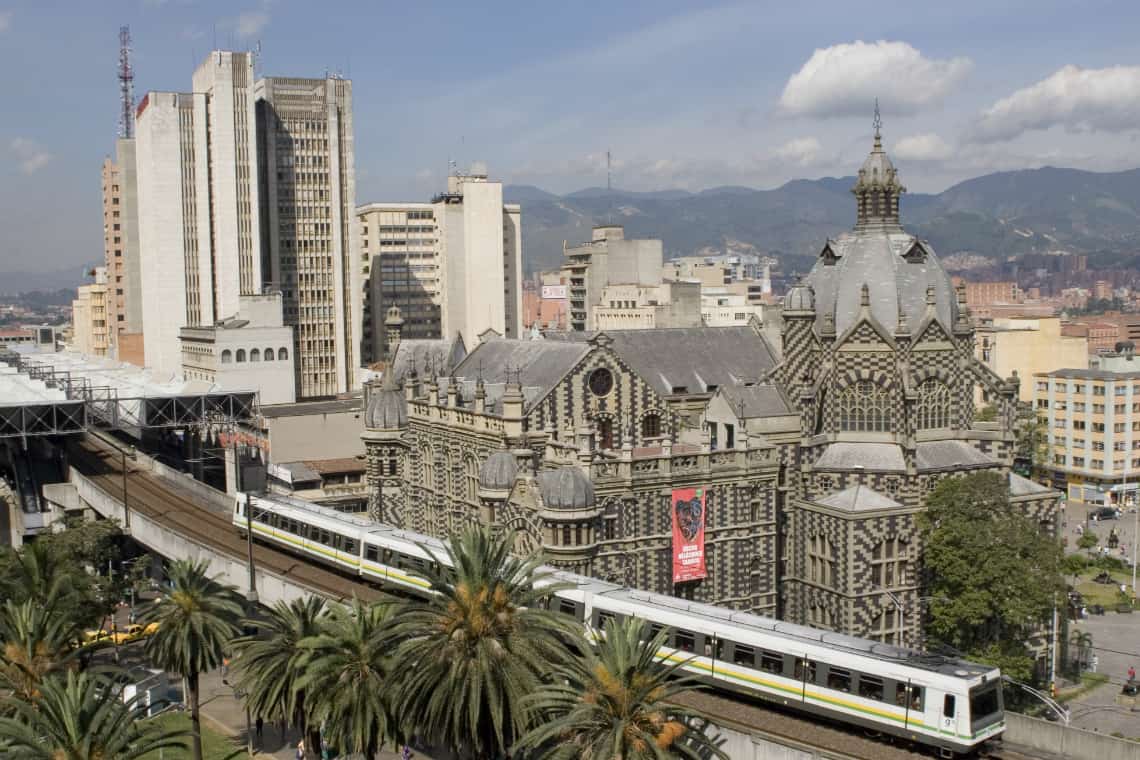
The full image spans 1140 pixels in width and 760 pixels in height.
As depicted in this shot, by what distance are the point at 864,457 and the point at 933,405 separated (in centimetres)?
597

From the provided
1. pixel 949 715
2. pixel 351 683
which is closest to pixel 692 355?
pixel 949 715

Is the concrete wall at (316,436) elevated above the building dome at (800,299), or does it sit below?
below

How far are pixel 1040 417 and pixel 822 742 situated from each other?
365 ft

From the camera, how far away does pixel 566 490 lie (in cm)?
6881

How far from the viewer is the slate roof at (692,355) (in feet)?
304

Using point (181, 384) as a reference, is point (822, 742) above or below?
below

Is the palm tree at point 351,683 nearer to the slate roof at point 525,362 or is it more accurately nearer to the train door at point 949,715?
the train door at point 949,715

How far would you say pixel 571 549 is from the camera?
69.1 meters

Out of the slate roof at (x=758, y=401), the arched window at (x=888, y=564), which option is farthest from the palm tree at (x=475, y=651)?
the slate roof at (x=758, y=401)

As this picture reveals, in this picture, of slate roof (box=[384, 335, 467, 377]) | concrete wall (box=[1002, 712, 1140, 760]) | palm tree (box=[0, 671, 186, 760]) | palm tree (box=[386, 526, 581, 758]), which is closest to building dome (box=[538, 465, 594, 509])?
palm tree (box=[386, 526, 581, 758])

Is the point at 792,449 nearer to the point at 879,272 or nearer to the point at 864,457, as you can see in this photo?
the point at 864,457

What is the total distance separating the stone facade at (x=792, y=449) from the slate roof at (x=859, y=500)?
14 centimetres

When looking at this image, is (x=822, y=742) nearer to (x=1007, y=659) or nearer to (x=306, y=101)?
(x=1007, y=659)

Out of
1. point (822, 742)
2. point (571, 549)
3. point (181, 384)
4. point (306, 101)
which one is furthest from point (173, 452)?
point (822, 742)
